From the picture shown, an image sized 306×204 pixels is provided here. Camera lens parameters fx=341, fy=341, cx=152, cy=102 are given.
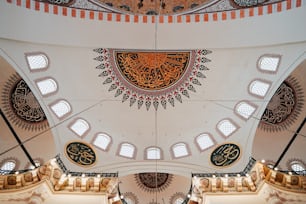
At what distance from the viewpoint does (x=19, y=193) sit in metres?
7.66

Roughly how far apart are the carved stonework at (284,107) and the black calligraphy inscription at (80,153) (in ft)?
18.2

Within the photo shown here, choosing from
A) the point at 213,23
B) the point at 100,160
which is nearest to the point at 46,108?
the point at 100,160

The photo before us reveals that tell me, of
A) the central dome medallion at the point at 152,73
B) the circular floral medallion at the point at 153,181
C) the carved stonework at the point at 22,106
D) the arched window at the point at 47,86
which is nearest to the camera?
the arched window at the point at 47,86

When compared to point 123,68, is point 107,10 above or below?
above

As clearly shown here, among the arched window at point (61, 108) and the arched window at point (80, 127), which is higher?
the arched window at point (61, 108)

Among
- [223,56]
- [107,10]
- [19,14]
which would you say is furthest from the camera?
[223,56]

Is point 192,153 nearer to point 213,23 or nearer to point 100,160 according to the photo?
point 100,160

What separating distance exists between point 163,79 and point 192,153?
2507mm

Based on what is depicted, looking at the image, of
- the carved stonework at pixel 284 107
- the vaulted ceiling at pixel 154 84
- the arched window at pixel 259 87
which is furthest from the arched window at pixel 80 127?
the carved stonework at pixel 284 107

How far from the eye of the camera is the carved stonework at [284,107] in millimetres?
10719

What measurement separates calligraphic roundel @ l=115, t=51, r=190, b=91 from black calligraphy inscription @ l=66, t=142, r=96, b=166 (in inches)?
97.0

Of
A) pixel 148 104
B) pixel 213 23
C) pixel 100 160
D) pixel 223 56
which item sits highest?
pixel 213 23

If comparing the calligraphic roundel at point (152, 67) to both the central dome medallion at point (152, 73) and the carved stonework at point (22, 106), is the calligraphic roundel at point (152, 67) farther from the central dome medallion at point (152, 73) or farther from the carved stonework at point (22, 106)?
the carved stonework at point (22, 106)

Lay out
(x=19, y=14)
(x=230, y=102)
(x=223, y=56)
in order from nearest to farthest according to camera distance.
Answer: (x=19, y=14) < (x=223, y=56) < (x=230, y=102)
